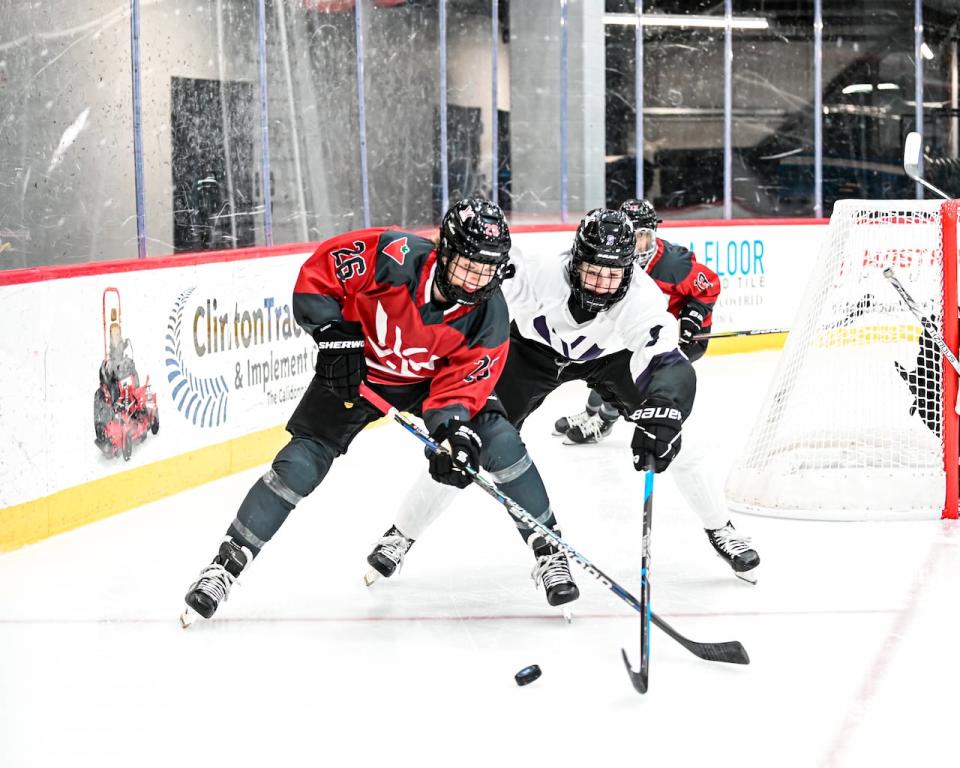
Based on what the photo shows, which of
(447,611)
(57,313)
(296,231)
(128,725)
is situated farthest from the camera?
(296,231)

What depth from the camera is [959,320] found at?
13.2 ft

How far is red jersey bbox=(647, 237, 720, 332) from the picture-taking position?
4.61 meters

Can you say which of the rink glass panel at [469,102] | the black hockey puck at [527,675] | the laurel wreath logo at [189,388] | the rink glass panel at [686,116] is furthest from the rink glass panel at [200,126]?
the rink glass panel at [686,116]

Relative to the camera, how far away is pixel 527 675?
2602 millimetres

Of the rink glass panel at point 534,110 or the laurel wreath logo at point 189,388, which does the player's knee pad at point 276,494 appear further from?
the rink glass panel at point 534,110

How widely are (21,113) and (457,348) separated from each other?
126 inches

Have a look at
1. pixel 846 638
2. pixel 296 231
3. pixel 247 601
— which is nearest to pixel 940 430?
pixel 846 638

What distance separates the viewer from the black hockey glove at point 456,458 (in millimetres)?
2799

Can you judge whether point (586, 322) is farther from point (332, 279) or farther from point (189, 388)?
point (189, 388)

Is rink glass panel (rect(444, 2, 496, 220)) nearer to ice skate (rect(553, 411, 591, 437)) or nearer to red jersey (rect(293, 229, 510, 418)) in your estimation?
ice skate (rect(553, 411, 591, 437))

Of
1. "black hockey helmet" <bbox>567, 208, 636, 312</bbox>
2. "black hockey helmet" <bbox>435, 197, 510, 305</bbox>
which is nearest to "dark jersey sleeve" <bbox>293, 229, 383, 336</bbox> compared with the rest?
"black hockey helmet" <bbox>435, 197, 510, 305</bbox>

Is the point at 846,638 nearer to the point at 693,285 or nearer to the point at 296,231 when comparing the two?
the point at 693,285

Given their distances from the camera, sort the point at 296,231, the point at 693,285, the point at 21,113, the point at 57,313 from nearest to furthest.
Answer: the point at 57,313
the point at 693,285
the point at 21,113
the point at 296,231

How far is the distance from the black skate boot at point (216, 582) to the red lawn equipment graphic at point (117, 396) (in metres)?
1.19
